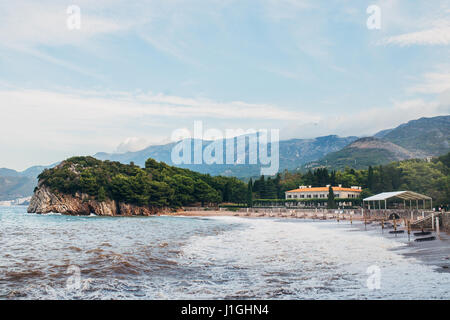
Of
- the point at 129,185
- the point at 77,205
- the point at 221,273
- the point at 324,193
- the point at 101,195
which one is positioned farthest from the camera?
the point at 324,193

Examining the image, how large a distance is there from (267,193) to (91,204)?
4088cm

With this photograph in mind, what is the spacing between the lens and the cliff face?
7525cm

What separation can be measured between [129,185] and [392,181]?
177ft

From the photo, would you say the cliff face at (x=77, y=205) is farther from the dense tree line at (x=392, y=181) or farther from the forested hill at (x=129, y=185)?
the dense tree line at (x=392, y=181)

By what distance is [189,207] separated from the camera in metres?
85.8

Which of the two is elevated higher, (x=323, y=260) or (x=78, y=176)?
(x=78, y=176)

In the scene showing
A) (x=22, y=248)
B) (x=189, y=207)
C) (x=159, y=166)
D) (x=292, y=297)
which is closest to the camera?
(x=292, y=297)

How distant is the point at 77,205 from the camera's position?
7519 centimetres

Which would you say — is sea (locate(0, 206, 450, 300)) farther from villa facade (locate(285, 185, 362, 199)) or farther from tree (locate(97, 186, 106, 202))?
villa facade (locate(285, 185, 362, 199))

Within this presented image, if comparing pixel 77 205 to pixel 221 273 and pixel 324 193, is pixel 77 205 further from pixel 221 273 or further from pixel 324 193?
pixel 221 273

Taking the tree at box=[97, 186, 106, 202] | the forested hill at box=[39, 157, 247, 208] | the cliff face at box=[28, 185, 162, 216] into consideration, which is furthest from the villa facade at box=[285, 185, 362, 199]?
the tree at box=[97, 186, 106, 202]

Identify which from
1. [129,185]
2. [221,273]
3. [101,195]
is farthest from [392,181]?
[221,273]
